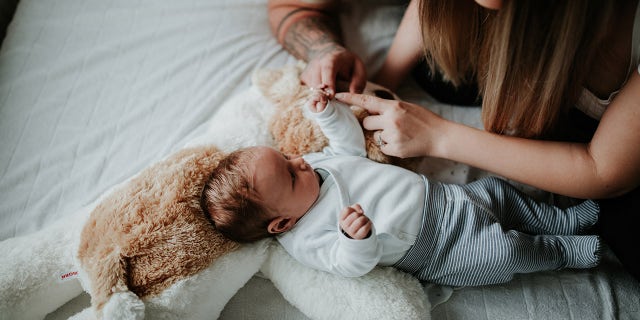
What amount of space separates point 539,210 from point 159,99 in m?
0.99

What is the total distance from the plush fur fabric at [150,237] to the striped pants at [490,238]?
16.7 inches

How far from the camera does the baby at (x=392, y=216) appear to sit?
32.5 inches

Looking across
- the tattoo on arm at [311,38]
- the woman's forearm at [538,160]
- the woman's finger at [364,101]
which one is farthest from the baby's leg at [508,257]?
the tattoo on arm at [311,38]

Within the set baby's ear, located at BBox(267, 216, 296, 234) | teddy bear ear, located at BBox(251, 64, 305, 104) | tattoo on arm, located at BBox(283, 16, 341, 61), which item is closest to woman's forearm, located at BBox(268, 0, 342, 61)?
tattoo on arm, located at BBox(283, 16, 341, 61)

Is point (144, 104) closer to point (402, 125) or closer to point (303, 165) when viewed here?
point (303, 165)

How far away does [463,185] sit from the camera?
3.14ft

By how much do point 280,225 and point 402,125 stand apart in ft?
1.13

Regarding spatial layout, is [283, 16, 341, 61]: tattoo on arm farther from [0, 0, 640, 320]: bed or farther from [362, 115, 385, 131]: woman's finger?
[362, 115, 385, 131]: woman's finger

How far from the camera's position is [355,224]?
724mm

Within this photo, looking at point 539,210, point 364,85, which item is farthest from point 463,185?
point 364,85

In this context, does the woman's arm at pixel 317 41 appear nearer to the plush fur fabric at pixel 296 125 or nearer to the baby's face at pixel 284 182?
the plush fur fabric at pixel 296 125

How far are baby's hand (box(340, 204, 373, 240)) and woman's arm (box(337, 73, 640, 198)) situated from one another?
23 centimetres

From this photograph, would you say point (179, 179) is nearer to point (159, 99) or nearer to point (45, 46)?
point (159, 99)

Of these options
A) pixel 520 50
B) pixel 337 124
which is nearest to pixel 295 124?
pixel 337 124
